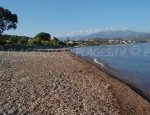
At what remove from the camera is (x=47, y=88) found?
64.2 feet

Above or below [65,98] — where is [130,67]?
below

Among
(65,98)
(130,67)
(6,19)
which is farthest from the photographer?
(6,19)

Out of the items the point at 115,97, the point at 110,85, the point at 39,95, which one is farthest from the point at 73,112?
the point at 110,85

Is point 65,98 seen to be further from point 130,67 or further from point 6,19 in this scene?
point 6,19

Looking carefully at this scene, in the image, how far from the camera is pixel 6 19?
102375 mm

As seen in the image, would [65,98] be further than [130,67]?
No

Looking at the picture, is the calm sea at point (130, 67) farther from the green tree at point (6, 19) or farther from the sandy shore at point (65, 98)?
the green tree at point (6, 19)

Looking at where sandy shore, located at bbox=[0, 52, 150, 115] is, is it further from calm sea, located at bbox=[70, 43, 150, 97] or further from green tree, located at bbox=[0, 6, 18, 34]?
green tree, located at bbox=[0, 6, 18, 34]

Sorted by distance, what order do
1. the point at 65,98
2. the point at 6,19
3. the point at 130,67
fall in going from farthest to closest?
the point at 6,19 → the point at 130,67 → the point at 65,98

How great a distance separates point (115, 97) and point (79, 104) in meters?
3.60

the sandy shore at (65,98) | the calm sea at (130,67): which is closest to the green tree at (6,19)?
the calm sea at (130,67)

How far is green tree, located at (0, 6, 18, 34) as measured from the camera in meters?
101

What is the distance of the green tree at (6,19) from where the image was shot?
101m

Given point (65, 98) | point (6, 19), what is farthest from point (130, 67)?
point (6, 19)
